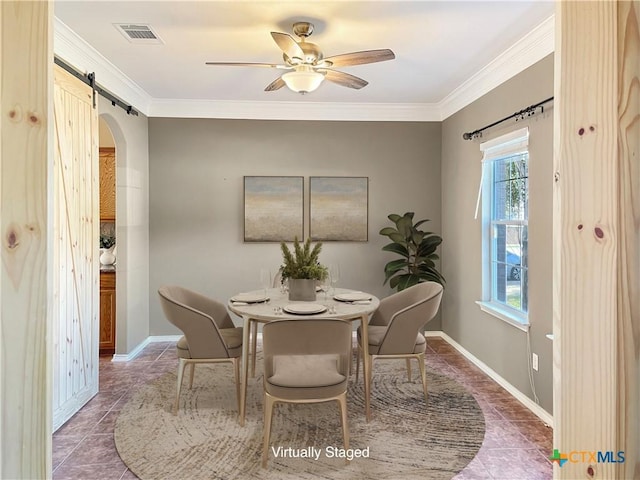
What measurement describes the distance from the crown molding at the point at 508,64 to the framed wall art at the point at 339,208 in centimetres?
135

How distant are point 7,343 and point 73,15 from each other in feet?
8.73

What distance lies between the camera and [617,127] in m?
0.79

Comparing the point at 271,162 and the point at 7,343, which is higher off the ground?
the point at 271,162

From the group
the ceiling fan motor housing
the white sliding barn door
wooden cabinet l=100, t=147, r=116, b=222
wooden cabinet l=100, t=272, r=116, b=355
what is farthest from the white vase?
the ceiling fan motor housing

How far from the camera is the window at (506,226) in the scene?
3.34m

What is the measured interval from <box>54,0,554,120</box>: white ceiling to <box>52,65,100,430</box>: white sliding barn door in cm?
49

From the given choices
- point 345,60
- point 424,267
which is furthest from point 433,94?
point 345,60

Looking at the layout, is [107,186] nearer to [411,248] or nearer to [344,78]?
[344,78]

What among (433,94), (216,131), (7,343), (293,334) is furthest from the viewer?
(216,131)

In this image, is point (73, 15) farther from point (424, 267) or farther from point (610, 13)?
point (424, 267)

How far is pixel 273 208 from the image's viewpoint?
4816mm

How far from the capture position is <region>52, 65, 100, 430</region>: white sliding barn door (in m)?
2.79

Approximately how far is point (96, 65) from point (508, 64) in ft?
10.9

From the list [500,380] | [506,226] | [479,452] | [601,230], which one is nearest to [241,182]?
[506,226]
